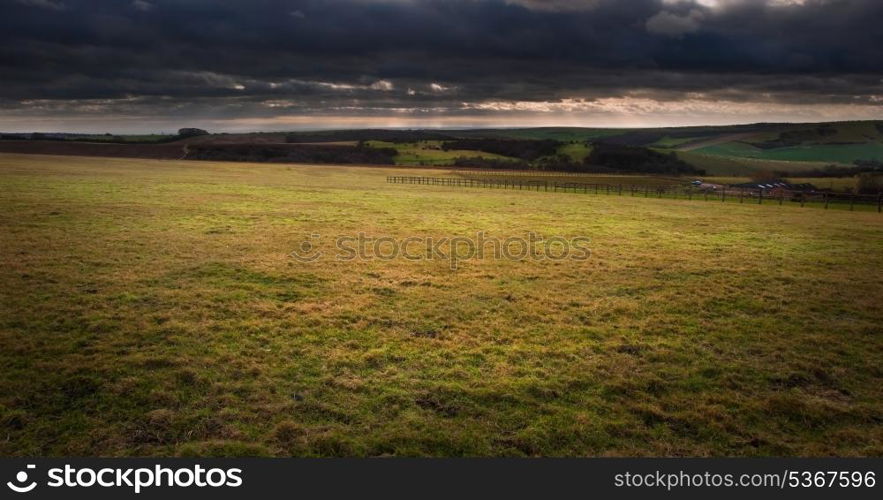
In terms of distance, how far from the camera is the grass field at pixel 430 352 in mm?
7285

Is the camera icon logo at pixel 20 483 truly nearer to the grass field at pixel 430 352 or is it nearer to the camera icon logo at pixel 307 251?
the grass field at pixel 430 352

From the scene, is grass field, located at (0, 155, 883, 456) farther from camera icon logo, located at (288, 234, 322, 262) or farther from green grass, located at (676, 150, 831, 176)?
green grass, located at (676, 150, 831, 176)

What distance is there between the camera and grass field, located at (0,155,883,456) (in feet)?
23.9

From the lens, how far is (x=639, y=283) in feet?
53.1

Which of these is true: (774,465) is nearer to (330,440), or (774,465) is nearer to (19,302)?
(330,440)

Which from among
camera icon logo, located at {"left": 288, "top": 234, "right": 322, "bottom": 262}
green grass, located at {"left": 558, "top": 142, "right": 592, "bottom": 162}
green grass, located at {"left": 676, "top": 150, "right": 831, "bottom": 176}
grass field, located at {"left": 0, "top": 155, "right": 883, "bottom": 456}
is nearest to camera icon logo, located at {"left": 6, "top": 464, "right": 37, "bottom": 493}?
grass field, located at {"left": 0, "top": 155, "right": 883, "bottom": 456}

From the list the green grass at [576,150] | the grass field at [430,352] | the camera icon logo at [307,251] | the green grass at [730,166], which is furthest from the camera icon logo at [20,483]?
the green grass at [730,166]

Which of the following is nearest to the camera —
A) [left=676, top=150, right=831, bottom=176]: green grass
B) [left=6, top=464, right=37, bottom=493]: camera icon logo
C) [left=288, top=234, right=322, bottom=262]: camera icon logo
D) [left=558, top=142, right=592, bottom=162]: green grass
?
[left=6, top=464, right=37, bottom=493]: camera icon logo

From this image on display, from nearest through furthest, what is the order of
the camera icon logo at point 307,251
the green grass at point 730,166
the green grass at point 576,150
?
the camera icon logo at point 307,251
the green grass at point 730,166
the green grass at point 576,150

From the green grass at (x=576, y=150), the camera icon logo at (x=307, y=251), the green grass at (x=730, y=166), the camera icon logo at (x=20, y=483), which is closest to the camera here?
the camera icon logo at (x=20, y=483)

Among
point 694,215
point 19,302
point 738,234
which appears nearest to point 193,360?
point 19,302

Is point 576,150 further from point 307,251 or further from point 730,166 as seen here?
point 307,251

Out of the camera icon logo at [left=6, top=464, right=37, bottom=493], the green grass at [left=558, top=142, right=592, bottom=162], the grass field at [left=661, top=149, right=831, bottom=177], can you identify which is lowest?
the camera icon logo at [left=6, top=464, right=37, bottom=493]

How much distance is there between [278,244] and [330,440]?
15686 mm
